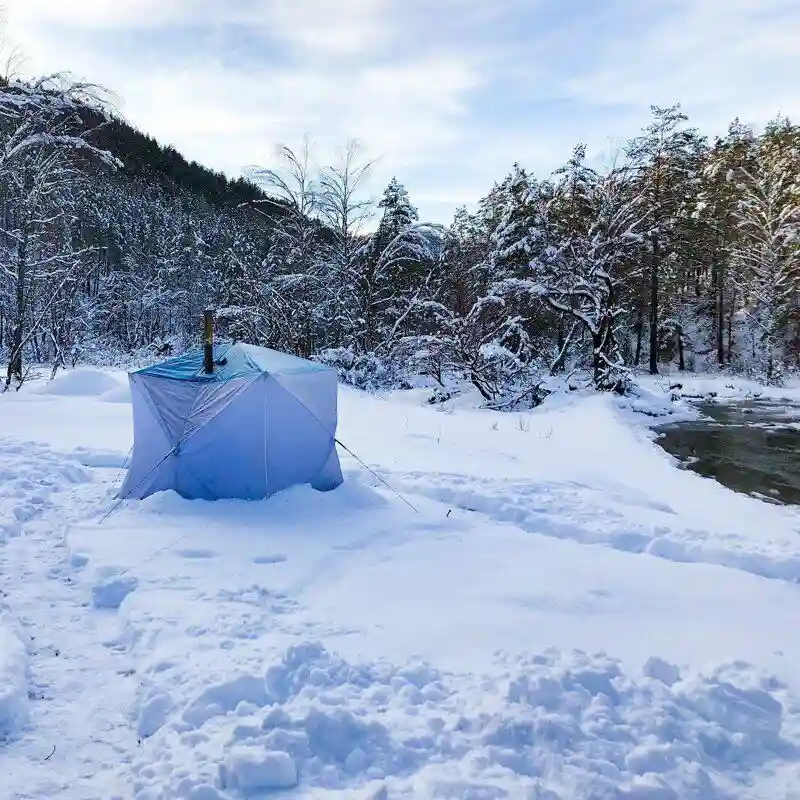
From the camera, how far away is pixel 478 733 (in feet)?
8.98

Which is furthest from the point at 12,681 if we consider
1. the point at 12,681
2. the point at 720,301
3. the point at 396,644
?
the point at 720,301

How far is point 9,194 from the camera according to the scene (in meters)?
15.2

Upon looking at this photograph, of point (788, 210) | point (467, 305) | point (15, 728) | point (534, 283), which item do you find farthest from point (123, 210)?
point (15, 728)

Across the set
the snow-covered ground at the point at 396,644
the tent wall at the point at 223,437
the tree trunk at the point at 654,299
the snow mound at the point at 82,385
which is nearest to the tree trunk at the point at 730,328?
the tree trunk at the point at 654,299

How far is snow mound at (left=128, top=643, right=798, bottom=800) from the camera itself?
2.47 m

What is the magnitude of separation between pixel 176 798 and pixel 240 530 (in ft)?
10.2

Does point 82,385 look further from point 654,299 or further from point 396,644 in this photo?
point 654,299

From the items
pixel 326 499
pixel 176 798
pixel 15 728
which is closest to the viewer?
pixel 176 798

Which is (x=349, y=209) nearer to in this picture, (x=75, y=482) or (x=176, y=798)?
(x=75, y=482)

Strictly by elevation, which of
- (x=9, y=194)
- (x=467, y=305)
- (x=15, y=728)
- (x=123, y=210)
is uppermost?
(x=123, y=210)

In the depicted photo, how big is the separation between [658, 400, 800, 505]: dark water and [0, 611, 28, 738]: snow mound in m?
8.52

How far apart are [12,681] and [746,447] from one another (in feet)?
40.7

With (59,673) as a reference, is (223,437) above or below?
above

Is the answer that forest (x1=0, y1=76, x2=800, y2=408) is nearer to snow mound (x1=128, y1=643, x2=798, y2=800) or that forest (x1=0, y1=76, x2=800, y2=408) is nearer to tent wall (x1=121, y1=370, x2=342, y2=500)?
tent wall (x1=121, y1=370, x2=342, y2=500)
